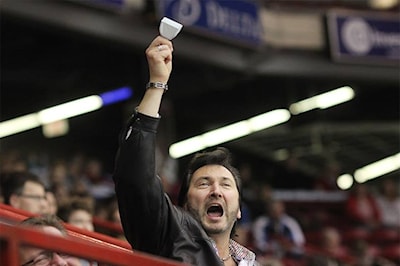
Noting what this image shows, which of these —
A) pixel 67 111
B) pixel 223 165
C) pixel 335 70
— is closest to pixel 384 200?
pixel 335 70

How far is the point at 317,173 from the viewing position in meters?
18.9

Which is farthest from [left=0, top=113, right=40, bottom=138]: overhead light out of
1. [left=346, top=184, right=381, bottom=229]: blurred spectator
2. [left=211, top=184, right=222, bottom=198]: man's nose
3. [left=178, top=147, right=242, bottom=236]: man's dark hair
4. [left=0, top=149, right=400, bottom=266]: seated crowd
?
[left=211, top=184, right=222, bottom=198]: man's nose

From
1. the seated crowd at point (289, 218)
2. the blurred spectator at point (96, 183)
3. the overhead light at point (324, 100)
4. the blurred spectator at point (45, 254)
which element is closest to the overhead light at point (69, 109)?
the seated crowd at point (289, 218)

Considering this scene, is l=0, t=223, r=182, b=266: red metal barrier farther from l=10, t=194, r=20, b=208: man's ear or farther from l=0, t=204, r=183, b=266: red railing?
l=10, t=194, r=20, b=208: man's ear

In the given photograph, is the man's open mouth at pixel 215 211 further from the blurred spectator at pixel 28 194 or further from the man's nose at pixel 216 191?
the blurred spectator at pixel 28 194

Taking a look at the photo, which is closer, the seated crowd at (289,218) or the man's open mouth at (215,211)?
the man's open mouth at (215,211)

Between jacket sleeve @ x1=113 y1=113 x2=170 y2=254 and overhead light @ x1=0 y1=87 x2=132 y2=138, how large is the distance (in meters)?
11.5

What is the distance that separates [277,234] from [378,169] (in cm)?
770

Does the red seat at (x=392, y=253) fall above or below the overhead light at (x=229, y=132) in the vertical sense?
below

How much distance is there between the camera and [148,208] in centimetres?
328

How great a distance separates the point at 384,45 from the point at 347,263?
392 cm

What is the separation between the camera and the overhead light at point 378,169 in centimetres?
1956

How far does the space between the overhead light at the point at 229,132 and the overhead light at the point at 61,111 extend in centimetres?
160

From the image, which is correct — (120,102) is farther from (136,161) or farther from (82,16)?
(136,161)
